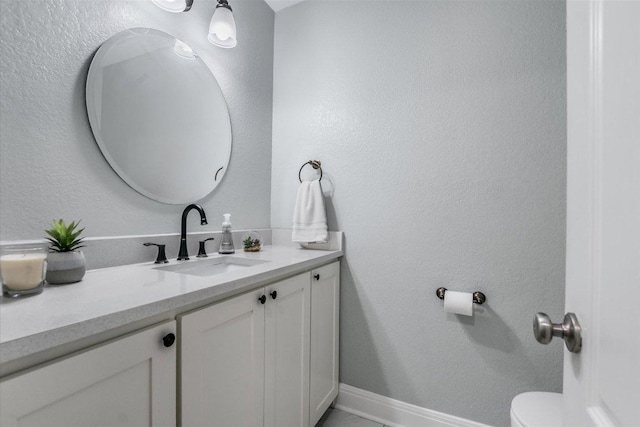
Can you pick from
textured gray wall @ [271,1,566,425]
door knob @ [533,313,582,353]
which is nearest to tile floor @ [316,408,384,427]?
textured gray wall @ [271,1,566,425]

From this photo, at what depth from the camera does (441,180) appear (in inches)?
56.6

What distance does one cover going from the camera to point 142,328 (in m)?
0.65

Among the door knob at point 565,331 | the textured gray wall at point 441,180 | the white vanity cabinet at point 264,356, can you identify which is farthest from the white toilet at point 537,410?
the white vanity cabinet at point 264,356

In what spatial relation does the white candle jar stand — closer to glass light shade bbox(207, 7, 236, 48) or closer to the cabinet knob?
the cabinet knob

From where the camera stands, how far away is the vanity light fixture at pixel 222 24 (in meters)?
1.32

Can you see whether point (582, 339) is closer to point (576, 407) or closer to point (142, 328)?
point (576, 407)

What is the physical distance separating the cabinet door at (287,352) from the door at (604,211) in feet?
2.81

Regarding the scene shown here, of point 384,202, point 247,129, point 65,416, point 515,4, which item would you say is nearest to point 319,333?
point 384,202

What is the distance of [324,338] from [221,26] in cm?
165

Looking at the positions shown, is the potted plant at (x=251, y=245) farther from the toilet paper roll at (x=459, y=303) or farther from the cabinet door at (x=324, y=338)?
the toilet paper roll at (x=459, y=303)

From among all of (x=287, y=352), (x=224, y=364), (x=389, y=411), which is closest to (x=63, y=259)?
(x=224, y=364)

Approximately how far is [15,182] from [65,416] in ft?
Result: 2.38

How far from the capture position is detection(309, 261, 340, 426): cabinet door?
4.51ft

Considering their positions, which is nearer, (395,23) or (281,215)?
(395,23)
